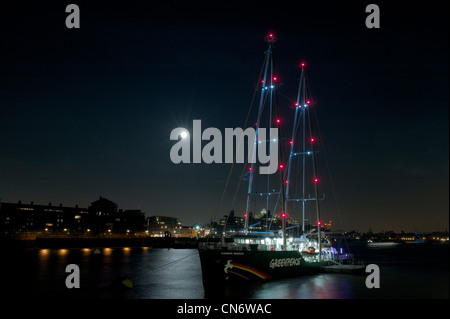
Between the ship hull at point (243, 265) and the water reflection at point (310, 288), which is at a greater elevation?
the ship hull at point (243, 265)

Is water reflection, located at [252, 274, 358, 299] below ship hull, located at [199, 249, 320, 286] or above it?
below

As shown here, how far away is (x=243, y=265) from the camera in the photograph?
118ft

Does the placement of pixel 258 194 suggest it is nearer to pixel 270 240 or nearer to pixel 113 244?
pixel 270 240

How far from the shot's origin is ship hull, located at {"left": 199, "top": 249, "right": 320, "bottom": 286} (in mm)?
34625

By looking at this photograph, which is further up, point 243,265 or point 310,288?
point 243,265

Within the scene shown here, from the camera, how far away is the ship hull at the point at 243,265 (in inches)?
1363

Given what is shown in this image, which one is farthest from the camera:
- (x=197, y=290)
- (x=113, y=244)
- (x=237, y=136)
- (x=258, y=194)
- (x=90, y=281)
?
(x=113, y=244)

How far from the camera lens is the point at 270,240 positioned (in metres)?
43.2

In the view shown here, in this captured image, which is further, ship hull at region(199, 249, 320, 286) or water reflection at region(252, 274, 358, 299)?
water reflection at region(252, 274, 358, 299)

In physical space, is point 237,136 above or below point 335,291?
above

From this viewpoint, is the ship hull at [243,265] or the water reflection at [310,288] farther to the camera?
the water reflection at [310,288]

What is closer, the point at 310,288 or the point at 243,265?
the point at 243,265
